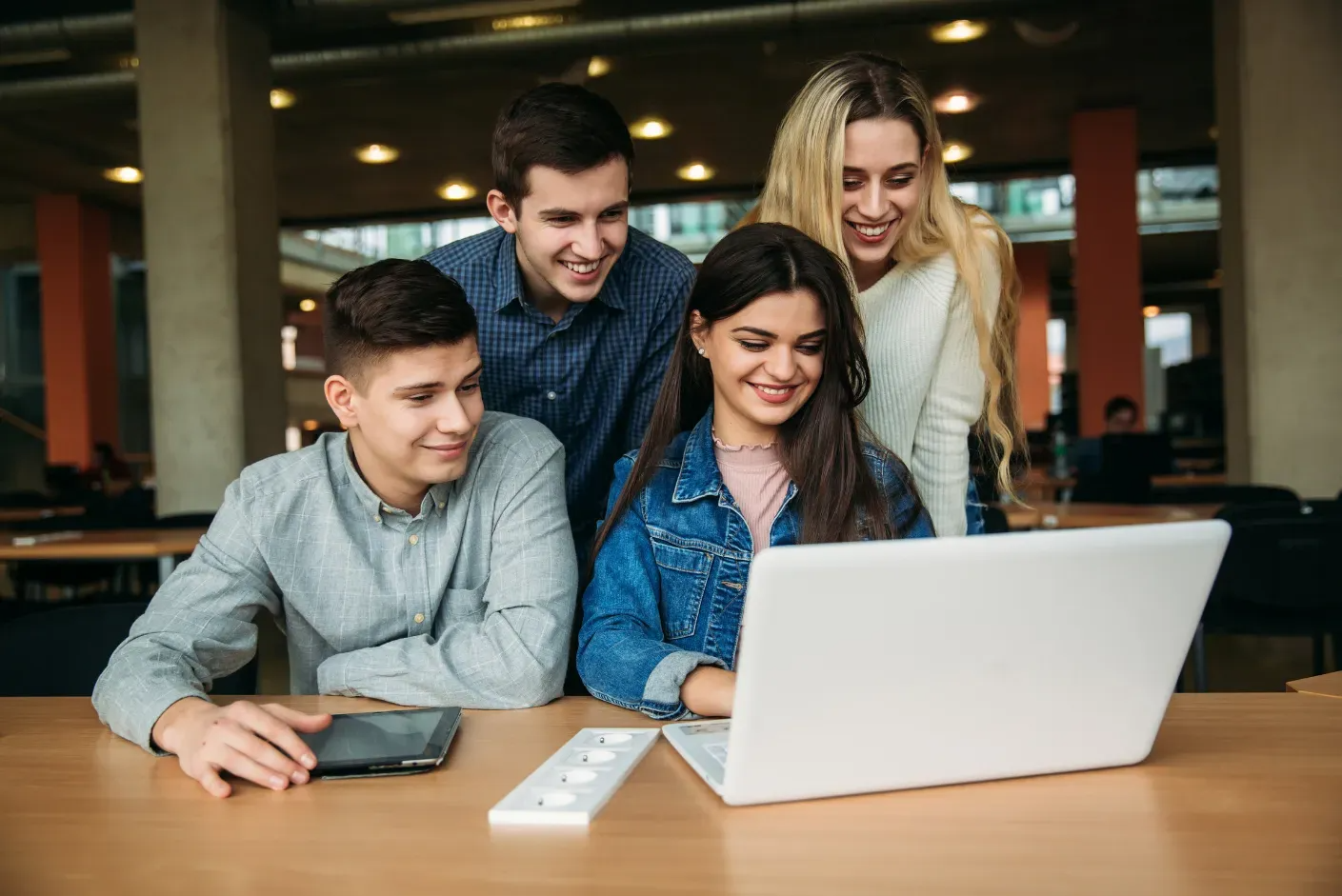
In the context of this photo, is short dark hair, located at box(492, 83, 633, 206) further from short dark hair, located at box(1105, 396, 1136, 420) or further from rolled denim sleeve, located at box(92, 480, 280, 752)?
short dark hair, located at box(1105, 396, 1136, 420)

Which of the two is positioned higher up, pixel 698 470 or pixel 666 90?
pixel 666 90

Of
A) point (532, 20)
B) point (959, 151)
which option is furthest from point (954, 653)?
point (959, 151)

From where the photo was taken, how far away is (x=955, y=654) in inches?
35.8

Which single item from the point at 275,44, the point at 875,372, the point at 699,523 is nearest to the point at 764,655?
the point at 699,523

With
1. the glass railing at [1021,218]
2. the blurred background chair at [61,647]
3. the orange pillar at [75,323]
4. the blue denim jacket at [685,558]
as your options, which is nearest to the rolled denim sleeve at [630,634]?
the blue denim jacket at [685,558]

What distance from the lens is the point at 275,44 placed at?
5.87 meters

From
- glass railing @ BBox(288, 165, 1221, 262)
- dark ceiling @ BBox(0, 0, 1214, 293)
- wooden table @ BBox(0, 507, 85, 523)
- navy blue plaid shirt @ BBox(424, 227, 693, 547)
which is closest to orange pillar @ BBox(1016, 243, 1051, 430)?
glass railing @ BBox(288, 165, 1221, 262)

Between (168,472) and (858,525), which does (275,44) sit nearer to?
(168,472)

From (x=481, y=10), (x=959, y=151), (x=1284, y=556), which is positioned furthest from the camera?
(x=959, y=151)

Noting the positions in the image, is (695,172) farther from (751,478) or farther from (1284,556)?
(751,478)

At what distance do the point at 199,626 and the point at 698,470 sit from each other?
2.50ft

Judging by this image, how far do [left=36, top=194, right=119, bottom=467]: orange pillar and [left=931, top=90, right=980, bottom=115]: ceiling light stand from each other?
7538 millimetres

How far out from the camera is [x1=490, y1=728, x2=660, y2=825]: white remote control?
3.17ft

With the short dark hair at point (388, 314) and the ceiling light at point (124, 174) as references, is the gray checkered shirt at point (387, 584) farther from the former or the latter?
the ceiling light at point (124, 174)
